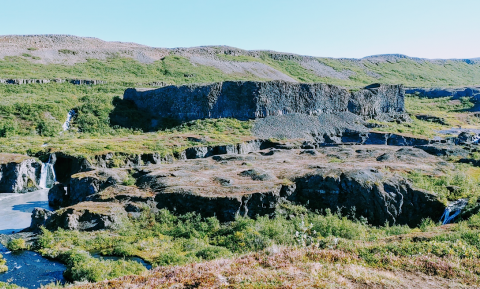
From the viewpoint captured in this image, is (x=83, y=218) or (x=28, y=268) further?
(x=83, y=218)

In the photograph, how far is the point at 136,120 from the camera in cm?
6631

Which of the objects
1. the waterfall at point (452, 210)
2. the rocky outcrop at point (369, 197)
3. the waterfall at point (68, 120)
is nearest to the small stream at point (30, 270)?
the rocky outcrop at point (369, 197)

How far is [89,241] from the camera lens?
2259cm

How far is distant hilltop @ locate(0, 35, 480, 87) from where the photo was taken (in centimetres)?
10881

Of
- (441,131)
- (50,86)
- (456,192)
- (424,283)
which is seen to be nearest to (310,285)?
(424,283)

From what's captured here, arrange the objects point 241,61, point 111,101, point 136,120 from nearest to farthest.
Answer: point 136,120 → point 111,101 → point 241,61

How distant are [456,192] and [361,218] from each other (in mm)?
8273

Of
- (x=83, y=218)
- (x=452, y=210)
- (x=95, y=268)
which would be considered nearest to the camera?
(x=95, y=268)

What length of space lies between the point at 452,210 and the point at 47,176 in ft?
127

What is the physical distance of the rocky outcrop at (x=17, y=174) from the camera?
1533 inches

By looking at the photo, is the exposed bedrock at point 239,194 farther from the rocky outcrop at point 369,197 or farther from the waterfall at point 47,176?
the waterfall at point 47,176

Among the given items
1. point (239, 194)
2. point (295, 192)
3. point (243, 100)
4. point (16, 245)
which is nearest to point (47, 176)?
point (16, 245)

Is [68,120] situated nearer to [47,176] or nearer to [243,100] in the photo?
[47,176]

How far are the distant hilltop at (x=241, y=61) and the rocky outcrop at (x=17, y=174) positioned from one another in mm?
51711
